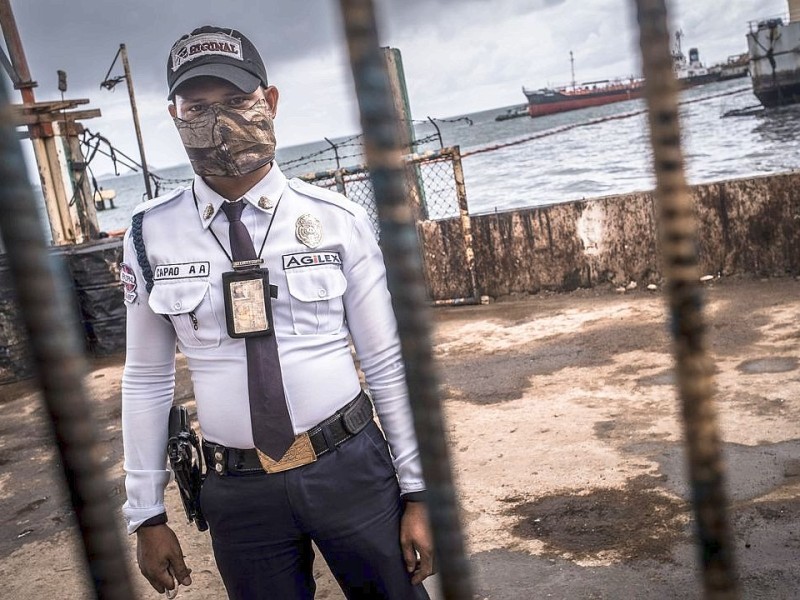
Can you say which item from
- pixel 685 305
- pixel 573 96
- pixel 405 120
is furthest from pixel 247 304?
pixel 573 96

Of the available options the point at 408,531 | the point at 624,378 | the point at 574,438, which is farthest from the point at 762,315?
the point at 408,531

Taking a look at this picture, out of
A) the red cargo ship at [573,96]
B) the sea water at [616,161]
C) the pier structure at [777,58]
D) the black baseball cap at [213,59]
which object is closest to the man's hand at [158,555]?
the black baseball cap at [213,59]

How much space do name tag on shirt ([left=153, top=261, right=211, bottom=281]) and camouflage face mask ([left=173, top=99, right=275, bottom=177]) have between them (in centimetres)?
30

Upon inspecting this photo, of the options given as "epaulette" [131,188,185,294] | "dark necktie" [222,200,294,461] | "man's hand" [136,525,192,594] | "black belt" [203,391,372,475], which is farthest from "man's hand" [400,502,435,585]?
"epaulette" [131,188,185,294]

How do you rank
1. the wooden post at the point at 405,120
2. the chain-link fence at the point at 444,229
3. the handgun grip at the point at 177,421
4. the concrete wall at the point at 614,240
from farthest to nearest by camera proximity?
the wooden post at the point at 405,120, the chain-link fence at the point at 444,229, the concrete wall at the point at 614,240, the handgun grip at the point at 177,421

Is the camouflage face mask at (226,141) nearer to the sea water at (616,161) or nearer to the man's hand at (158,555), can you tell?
the man's hand at (158,555)

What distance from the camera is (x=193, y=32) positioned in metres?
2.36

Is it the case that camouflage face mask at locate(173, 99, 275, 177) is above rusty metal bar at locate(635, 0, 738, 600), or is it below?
above

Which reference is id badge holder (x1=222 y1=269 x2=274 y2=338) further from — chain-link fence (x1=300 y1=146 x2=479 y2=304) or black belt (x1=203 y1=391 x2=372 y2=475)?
chain-link fence (x1=300 y1=146 x2=479 y2=304)

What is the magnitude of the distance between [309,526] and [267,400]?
37cm

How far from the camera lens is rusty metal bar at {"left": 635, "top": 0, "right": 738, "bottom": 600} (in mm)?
724

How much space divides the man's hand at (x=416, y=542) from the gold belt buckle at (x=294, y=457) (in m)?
0.34

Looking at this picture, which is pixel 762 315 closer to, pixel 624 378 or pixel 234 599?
pixel 624 378

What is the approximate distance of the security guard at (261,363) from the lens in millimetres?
2141
